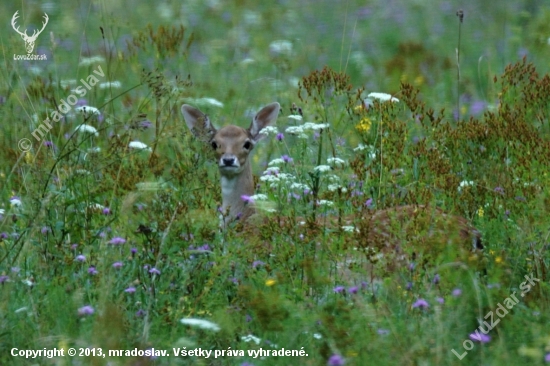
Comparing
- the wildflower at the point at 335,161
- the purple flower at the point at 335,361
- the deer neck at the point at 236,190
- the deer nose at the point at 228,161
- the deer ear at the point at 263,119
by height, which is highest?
the deer ear at the point at 263,119

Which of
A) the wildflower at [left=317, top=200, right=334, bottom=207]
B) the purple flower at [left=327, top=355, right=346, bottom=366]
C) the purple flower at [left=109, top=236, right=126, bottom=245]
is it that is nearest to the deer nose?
the wildflower at [left=317, top=200, right=334, bottom=207]

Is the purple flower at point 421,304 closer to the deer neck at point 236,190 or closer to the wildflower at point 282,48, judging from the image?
the deer neck at point 236,190

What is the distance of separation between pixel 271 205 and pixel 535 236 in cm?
133

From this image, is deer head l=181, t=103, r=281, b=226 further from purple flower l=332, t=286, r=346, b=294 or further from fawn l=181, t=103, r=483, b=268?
purple flower l=332, t=286, r=346, b=294

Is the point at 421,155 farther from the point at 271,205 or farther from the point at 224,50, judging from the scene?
the point at 224,50

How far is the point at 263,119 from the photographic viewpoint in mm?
7402

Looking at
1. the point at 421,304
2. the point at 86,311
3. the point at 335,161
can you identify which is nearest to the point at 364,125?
the point at 335,161

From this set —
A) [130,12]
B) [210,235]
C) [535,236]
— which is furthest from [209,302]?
[130,12]

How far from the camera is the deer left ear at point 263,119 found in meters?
7.31

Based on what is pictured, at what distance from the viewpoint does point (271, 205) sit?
18.6 ft

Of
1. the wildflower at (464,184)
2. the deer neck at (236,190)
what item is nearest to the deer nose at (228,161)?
the deer neck at (236,190)

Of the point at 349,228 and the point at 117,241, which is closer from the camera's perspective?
the point at 117,241

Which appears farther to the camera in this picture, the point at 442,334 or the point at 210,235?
the point at 210,235

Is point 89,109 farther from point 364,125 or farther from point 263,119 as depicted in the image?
point 364,125
